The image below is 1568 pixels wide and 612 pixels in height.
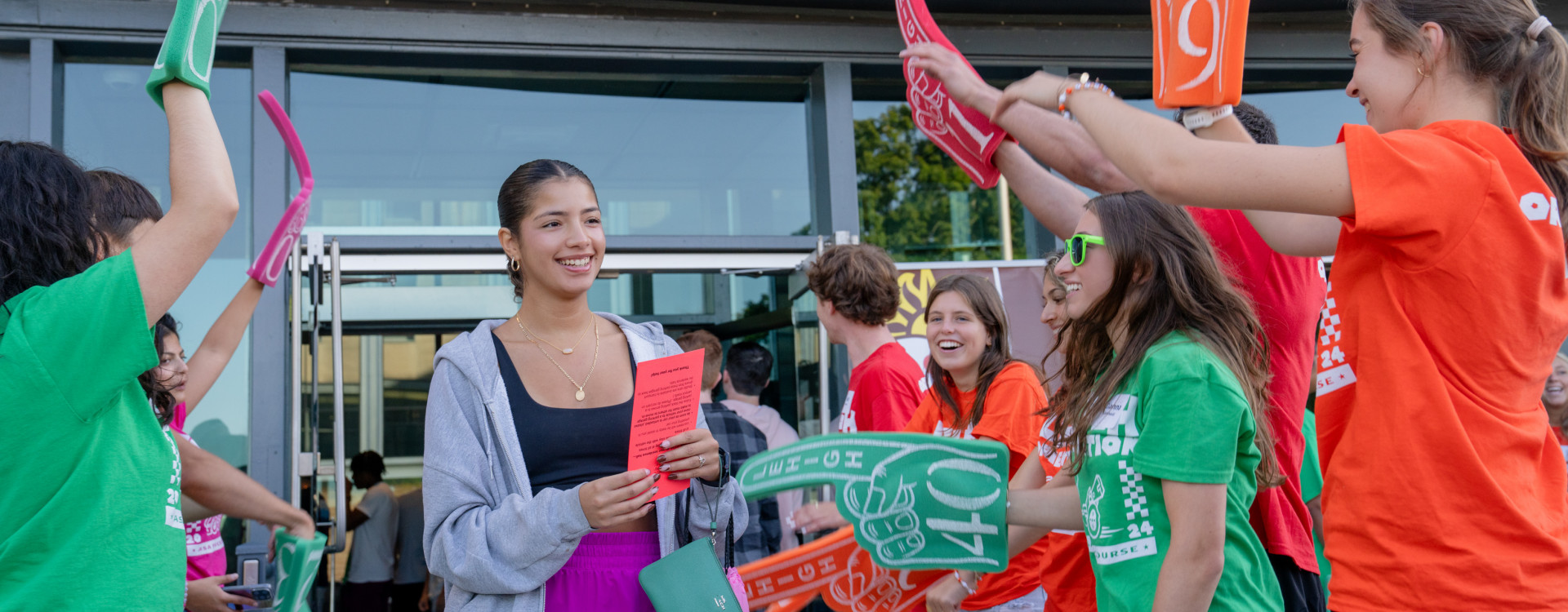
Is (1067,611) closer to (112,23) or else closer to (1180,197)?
(1180,197)

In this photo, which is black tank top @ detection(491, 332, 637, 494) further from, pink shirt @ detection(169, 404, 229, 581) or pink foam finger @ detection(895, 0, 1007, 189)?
pink shirt @ detection(169, 404, 229, 581)

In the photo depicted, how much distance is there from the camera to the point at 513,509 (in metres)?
1.87

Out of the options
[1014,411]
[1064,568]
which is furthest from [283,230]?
[1064,568]

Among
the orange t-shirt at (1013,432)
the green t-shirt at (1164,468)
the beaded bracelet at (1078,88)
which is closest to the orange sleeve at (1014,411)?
the orange t-shirt at (1013,432)

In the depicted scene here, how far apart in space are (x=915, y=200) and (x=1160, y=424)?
13.3 ft

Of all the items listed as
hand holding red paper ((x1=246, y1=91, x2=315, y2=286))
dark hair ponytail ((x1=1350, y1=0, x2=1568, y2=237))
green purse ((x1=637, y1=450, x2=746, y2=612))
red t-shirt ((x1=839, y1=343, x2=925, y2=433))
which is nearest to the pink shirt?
hand holding red paper ((x1=246, y1=91, x2=315, y2=286))

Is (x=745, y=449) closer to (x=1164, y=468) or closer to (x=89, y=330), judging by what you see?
(x=1164, y=468)

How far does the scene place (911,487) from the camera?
74.6 inches

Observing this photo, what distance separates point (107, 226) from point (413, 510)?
550cm

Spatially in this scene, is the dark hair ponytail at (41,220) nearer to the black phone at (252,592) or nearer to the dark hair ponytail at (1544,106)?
the black phone at (252,592)

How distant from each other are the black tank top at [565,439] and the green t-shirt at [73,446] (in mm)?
662

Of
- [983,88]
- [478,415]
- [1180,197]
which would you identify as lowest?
[478,415]

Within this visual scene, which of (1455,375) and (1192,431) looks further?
(1192,431)

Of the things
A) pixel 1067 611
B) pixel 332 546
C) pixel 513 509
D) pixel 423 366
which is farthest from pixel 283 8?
pixel 1067 611
